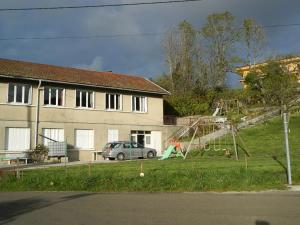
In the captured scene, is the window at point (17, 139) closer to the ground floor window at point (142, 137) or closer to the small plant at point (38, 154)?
the small plant at point (38, 154)

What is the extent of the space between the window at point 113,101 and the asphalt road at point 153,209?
2575cm

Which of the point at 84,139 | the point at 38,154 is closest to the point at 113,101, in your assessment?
the point at 84,139

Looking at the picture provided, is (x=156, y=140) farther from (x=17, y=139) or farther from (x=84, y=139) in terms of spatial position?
(x=17, y=139)

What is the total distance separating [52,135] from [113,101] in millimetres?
6810

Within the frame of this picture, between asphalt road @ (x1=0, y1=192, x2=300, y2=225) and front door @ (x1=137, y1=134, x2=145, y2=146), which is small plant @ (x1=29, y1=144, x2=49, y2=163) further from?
asphalt road @ (x1=0, y1=192, x2=300, y2=225)

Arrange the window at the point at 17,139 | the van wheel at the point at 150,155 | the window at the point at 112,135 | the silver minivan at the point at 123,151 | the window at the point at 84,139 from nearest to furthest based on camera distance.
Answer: the window at the point at 17,139
the silver minivan at the point at 123,151
the van wheel at the point at 150,155
the window at the point at 84,139
the window at the point at 112,135

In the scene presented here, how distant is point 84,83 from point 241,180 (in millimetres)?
24280

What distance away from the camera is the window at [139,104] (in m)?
43.9

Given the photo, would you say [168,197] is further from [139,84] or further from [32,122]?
[139,84]

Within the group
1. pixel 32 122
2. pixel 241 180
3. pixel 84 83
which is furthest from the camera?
pixel 84 83

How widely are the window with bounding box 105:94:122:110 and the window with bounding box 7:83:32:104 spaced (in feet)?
24.0

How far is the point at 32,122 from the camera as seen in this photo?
120ft

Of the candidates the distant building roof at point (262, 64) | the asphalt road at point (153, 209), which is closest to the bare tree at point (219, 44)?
the distant building roof at point (262, 64)

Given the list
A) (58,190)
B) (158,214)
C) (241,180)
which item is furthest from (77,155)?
(158,214)
